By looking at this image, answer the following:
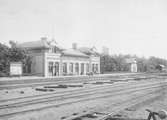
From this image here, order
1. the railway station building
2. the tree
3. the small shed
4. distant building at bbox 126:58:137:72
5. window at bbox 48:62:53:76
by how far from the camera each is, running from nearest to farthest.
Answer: the small shed, the tree, the railway station building, window at bbox 48:62:53:76, distant building at bbox 126:58:137:72

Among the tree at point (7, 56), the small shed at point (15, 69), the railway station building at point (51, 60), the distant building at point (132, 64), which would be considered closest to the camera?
the small shed at point (15, 69)

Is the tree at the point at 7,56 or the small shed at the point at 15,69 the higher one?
the tree at the point at 7,56

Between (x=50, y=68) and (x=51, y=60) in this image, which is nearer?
(x=50, y=68)

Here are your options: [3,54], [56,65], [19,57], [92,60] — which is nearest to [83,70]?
[92,60]

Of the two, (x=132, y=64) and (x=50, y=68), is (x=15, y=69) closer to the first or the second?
(x=50, y=68)

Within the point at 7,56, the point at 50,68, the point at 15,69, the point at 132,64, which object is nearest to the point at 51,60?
the point at 50,68

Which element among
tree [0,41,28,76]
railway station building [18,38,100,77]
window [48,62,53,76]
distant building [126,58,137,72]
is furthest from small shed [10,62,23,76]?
distant building [126,58,137,72]

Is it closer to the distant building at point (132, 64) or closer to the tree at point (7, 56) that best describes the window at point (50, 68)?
the tree at point (7, 56)

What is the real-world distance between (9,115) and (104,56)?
55.2m

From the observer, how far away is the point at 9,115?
778cm

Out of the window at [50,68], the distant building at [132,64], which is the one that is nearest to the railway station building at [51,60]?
the window at [50,68]

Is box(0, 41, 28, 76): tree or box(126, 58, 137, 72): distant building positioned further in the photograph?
box(126, 58, 137, 72): distant building

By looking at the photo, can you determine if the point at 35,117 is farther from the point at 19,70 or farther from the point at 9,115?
the point at 19,70

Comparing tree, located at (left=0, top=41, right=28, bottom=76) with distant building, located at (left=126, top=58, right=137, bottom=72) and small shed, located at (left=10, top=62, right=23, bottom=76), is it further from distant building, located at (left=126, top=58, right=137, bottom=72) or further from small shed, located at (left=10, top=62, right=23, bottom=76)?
distant building, located at (left=126, top=58, right=137, bottom=72)
